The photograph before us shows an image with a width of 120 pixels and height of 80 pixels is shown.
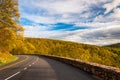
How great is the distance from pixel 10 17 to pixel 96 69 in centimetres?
3068

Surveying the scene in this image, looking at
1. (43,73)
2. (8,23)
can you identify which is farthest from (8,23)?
(43,73)

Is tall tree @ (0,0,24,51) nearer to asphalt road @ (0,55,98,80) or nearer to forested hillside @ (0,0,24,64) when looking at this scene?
forested hillside @ (0,0,24,64)

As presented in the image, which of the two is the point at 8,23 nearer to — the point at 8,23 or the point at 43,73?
the point at 8,23

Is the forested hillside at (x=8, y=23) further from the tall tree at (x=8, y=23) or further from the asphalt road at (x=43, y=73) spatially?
the asphalt road at (x=43, y=73)

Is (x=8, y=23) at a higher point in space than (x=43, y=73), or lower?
higher

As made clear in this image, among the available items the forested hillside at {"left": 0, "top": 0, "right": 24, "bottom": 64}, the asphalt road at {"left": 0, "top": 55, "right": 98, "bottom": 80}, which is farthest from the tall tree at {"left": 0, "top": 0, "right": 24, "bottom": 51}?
the asphalt road at {"left": 0, "top": 55, "right": 98, "bottom": 80}

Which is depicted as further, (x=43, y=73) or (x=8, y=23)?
(x=8, y=23)

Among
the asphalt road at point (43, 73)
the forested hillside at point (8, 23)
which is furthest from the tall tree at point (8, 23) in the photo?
the asphalt road at point (43, 73)

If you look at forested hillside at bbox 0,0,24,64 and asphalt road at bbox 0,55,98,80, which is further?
forested hillside at bbox 0,0,24,64

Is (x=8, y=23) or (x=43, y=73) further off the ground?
(x=8, y=23)

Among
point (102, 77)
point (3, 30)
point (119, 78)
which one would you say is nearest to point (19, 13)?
point (3, 30)

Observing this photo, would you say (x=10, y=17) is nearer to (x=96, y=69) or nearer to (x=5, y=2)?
(x=5, y=2)

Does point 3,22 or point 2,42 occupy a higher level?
point 3,22

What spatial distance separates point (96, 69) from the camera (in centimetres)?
1812
